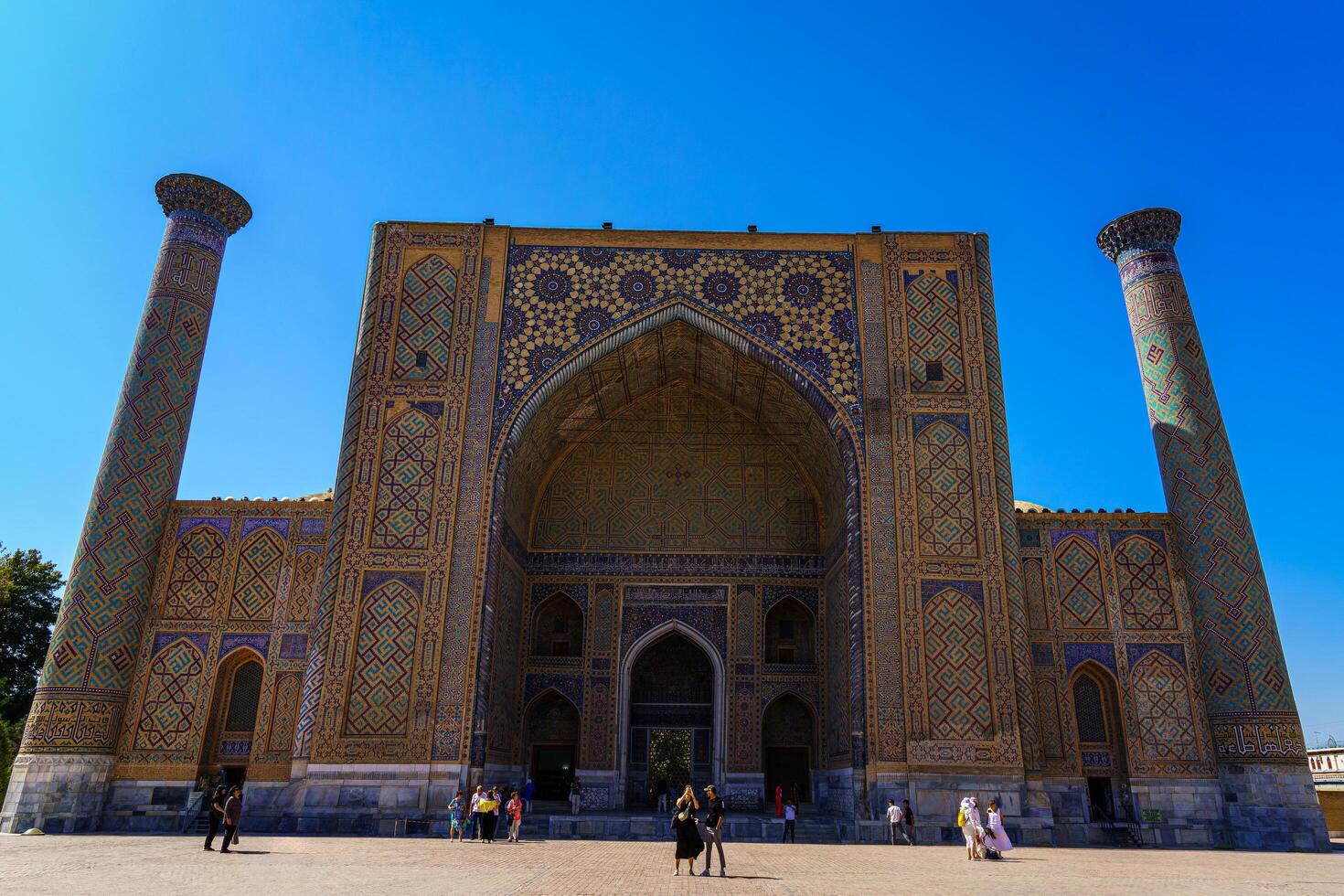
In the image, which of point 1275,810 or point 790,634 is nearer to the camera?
point 1275,810

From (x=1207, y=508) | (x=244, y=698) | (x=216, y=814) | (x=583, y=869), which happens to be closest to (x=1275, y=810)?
(x=1207, y=508)

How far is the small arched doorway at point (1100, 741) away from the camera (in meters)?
11.0

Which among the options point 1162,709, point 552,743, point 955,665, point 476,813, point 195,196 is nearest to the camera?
point 476,813

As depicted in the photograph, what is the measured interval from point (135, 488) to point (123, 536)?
0.61m

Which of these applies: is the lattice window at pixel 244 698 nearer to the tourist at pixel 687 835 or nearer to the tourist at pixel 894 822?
the tourist at pixel 687 835

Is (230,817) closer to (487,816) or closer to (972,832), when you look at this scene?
(487,816)

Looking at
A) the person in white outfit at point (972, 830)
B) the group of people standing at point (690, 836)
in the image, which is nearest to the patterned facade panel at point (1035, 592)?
the person in white outfit at point (972, 830)

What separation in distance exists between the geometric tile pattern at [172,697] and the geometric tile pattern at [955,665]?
8.67 meters

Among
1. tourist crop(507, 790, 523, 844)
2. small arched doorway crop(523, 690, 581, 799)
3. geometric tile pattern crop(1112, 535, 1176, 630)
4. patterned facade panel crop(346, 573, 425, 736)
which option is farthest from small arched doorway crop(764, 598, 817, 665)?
patterned facade panel crop(346, 573, 425, 736)

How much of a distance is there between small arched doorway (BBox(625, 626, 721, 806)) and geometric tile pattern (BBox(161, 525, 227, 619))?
5.63m

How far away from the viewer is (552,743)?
13.3 m

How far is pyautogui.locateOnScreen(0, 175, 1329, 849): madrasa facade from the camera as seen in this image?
10344mm

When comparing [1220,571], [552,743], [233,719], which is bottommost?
[552,743]

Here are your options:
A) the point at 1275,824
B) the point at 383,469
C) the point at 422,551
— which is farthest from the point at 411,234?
the point at 1275,824
